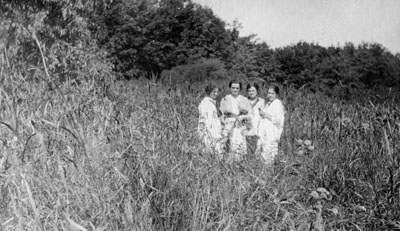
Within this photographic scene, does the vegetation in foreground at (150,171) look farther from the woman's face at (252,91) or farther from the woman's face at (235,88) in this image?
the woman's face at (235,88)

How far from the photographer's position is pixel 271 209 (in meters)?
2.67

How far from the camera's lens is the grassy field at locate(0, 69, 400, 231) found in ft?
6.73

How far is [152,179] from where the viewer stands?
230 cm

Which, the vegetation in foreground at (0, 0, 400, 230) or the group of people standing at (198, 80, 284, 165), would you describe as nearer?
the vegetation in foreground at (0, 0, 400, 230)

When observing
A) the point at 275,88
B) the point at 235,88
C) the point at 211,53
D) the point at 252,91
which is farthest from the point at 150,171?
the point at 211,53

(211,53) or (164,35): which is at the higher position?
(164,35)

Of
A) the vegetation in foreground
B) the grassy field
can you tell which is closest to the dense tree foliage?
the vegetation in foreground

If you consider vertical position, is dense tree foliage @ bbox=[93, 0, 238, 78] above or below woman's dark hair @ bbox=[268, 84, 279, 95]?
above

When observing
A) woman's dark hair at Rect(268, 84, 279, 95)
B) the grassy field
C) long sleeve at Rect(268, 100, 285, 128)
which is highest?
woman's dark hair at Rect(268, 84, 279, 95)

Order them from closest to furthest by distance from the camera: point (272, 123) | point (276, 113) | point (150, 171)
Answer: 1. point (150, 171)
2. point (272, 123)
3. point (276, 113)

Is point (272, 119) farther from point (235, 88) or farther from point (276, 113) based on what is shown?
point (235, 88)

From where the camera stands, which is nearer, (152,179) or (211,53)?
(152,179)

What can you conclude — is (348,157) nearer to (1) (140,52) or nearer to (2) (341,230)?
(2) (341,230)

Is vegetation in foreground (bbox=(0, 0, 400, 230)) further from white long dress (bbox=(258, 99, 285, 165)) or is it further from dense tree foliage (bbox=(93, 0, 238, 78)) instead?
dense tree foliage (bbox=(93, 0, 238, 78))
